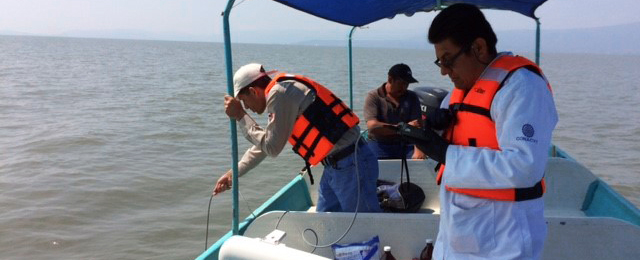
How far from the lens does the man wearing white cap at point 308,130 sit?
2.72 metres

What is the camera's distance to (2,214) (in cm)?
657

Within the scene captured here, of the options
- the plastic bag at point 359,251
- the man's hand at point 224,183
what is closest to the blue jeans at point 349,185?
the plastic bag at point 359,251

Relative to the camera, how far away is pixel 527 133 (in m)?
1.39

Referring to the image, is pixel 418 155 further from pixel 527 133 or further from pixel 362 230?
pixel 527 133

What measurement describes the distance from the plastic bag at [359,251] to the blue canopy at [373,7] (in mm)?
1478

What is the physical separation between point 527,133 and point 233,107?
1.61 m

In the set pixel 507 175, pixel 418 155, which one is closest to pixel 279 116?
pixel 507 175

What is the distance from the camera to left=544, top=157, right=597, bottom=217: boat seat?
4406mm

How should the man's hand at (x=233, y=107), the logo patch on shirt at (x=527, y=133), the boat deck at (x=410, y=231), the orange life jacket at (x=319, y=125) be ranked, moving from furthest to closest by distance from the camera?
the orange life jacket at (x=319, y=125) → the boat deck at (x=410, y=231) → the man's hand at (x=233, y=107) → the logo patch on shirt at (x=527, y=133)

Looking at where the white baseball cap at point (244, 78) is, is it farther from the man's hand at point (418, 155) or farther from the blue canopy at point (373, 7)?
the man's hand at point (418, 155)

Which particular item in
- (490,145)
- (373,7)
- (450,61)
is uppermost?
(373,7)

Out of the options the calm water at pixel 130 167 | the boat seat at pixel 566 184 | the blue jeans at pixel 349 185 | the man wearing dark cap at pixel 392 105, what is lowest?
the calm water at pixel 130 167

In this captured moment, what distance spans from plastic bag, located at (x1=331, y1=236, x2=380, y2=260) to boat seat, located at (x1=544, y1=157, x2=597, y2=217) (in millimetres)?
2147

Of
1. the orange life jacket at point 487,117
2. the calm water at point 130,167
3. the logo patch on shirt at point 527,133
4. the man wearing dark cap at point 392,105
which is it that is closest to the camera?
the logo patch on shirt at point 527,133
